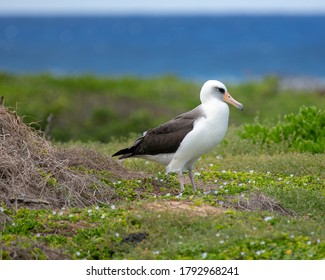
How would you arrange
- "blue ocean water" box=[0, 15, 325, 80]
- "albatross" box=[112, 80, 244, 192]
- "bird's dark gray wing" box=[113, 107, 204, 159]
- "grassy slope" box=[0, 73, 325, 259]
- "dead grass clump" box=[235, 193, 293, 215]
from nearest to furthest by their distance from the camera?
"grassy slope" box=[0, 73, 325, 259] → "dead grass clump" box=[235, 193, 293, 215] → "albatross" box=[112, 80, 244, 192] → "bird's dark gray wing" box=[113, 107, 204, 159] → "blue ocean water" box=[0, 15, 325, 80]

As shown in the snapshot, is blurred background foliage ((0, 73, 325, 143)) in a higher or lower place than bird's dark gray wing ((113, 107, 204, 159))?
lower

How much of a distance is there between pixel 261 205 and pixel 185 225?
118 cm

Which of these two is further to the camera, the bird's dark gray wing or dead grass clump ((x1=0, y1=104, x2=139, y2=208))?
the bird's dark gray wing

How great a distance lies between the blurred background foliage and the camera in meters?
19.2

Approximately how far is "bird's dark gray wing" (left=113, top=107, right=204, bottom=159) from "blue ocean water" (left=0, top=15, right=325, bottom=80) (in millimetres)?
34908

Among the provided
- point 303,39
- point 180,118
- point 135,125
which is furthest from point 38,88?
point 303,39

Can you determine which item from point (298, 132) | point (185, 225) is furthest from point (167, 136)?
point (298, 132)

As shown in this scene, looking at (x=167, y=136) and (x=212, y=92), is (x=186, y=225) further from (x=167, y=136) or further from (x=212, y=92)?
(x=212, y=92)

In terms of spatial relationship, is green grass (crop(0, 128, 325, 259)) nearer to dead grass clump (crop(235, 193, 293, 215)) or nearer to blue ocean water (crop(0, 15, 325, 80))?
dead grass clump (crop(235, 193, 293, 215))

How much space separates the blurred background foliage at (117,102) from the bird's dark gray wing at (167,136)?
5.16 meters

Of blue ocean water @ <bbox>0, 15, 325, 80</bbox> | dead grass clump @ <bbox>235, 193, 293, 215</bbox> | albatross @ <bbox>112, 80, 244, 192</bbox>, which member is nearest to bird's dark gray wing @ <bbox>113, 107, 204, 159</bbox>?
albatross @ <bbox>112, 80, 244, 192</bbox>

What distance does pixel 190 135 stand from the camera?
993cm

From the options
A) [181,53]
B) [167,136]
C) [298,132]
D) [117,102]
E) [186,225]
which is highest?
[167,136]

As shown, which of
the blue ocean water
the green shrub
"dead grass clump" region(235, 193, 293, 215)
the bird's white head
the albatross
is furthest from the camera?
the blue ocean water
